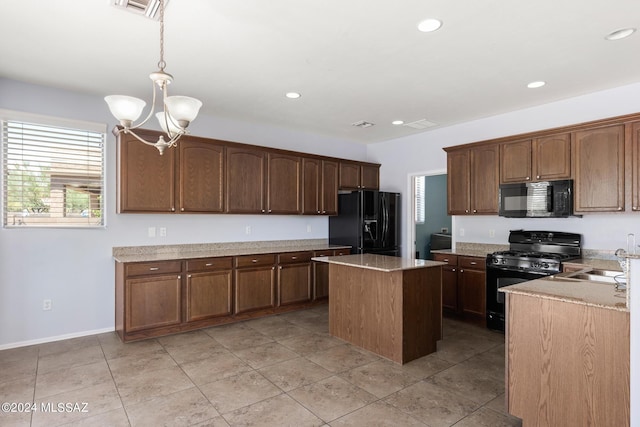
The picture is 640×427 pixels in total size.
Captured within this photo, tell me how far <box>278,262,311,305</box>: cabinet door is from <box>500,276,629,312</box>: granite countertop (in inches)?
123

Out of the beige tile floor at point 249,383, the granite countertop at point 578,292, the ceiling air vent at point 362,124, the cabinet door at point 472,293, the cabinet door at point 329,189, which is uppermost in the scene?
the ceiling air vent at point 362,124

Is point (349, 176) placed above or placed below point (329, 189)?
above

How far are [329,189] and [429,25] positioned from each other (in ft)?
10.9

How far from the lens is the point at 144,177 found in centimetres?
402

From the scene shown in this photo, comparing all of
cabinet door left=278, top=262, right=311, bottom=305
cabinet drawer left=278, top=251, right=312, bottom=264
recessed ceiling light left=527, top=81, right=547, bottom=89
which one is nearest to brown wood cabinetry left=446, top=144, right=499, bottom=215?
recessed ceiling light left=527, top=81, right=547, bottom=89

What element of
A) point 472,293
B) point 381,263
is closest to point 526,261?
point 472,293

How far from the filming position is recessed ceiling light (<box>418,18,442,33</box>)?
2.48 metres

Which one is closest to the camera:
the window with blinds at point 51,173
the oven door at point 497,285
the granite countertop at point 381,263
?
the granite countertop at point 381,263

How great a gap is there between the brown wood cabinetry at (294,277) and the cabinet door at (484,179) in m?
2.35

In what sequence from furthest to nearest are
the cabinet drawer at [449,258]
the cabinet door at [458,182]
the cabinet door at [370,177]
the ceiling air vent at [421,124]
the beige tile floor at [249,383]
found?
the cabinet door at [370,177] → the ceiling air vent at [421,124] → the cabinet door at [458,182] → the cabinet drawer at [449,258] → the beige tile floor at [249,383]

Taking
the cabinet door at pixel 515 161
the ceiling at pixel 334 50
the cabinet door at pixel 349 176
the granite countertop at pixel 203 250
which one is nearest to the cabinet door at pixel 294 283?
the granite countertop at pixel 203 250

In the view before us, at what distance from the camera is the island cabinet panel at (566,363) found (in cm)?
182

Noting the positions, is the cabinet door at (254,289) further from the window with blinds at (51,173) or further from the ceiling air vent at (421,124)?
the ceiling air vent at (421,124)

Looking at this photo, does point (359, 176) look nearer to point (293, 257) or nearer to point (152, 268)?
point (293, 257)
